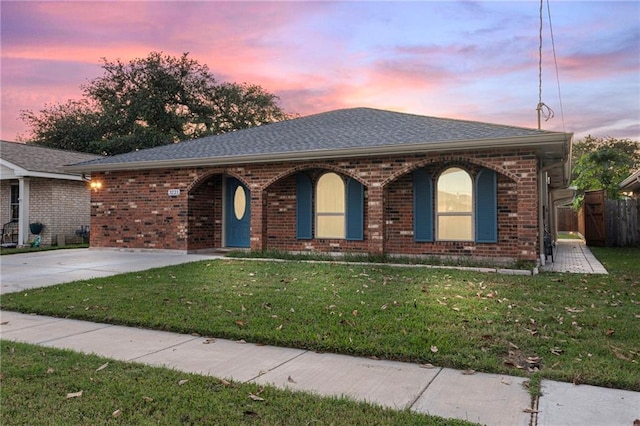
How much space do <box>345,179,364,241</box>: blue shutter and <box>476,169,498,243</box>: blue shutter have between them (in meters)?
2.85

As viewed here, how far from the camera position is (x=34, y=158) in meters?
19.2

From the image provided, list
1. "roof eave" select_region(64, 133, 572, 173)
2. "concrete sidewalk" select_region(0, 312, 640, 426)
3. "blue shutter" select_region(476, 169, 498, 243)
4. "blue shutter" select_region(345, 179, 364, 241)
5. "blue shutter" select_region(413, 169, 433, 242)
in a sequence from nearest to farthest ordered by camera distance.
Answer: "concrete sidewalk" select_region(0, 312, 640, 426), "roof eave" select_region(64, 133, 572, 173), "blue shutter" select_region(476, 169, 498, 243), "blue shutter" select_region(413, 169, 433, 242), "blue shutter" select_region(345, 179, 364, 241)

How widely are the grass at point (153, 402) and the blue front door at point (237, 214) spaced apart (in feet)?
33.3

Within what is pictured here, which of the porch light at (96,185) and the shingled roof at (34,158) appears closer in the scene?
the porch light at (96,185)

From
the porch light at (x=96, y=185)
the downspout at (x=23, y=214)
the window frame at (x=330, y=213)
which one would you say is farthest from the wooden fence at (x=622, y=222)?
the downspout at (x=23, y=214)

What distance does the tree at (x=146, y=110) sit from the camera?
32.7m

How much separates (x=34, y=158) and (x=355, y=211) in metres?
14.8

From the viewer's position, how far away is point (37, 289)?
790 centimetres

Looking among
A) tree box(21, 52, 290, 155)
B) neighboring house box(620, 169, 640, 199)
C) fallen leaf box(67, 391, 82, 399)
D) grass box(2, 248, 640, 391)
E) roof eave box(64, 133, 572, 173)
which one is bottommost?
fallen leaf box(67, 391, 82, 399)

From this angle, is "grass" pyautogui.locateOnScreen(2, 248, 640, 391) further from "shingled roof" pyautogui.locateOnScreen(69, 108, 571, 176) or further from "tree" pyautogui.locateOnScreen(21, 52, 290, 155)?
"tree" pyautogui.locateOnScreen(21, 52, 290, 155)

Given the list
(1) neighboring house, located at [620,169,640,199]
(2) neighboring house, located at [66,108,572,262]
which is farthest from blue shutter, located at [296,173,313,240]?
(1) neighboring house, located at [620,169,640,199]

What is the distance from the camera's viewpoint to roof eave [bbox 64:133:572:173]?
9334 mm

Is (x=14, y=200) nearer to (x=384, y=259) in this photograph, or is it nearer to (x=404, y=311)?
(x=384, y=259)

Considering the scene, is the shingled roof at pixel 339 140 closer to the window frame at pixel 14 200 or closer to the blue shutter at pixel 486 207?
the blue shutter at pixel 486 207
